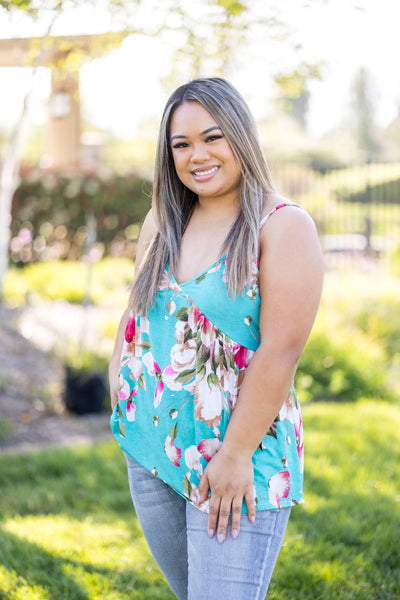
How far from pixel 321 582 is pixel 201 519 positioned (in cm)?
136

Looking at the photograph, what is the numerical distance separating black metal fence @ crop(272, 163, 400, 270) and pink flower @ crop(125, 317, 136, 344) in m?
8.87

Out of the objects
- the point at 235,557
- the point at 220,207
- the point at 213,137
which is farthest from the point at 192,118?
the point at 235,557

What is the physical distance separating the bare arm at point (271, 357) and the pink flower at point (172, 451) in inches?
5.2

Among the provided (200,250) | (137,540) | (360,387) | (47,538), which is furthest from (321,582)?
(360,387)

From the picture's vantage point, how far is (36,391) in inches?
228

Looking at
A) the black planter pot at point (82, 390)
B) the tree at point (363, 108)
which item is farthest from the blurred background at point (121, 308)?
the tree at point (363, 108)

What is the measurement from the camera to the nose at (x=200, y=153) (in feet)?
5.82

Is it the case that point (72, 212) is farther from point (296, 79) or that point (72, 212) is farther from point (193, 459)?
point (193, 459)

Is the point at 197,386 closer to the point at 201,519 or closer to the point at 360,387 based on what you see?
the point at 201,519

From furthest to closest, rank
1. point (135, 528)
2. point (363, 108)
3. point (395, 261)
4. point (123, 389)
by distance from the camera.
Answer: point (363, 108), point (395, 261), point (135, 528), point (123, 389)

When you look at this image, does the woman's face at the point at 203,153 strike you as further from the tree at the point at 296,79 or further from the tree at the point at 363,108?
the tree at the point at 363,108

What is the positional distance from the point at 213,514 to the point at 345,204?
2463 centimetres

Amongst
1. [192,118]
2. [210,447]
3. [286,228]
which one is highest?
[192,118]

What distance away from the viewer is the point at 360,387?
20.2 ft
